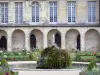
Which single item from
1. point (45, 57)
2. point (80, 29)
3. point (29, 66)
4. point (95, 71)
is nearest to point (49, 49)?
point (45, 57)

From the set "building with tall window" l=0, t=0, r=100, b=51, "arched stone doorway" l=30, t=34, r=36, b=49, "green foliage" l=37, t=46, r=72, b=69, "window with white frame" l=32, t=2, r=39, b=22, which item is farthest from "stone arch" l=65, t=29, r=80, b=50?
"green foliage" l=37, t=46, r=72, b=69

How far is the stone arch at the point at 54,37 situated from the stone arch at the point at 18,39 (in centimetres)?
295

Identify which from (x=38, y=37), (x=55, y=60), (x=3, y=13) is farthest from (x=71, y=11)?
(x=55, y=60)

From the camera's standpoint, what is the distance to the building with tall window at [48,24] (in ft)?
160

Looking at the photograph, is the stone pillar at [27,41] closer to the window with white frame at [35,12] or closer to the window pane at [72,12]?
the window with white frame at [35,12]

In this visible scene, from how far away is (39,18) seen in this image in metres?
49.8

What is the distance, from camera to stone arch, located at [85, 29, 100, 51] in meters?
48.9

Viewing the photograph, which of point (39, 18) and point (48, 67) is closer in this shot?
point (48, 67)

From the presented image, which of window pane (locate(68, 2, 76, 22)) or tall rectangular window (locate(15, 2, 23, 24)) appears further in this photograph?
tall rectangular window (locate(15, 2, 23, 24))

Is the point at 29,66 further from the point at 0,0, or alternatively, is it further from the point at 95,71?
the point at 0,0

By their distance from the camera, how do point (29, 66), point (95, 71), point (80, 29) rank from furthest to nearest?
1. point (80, 29)
2. point (29, 66)
3. point (95, 71)

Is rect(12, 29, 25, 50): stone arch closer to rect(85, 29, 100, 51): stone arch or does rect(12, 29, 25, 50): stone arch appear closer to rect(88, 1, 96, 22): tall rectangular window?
rect(85, 29, 100, 51): stone arch

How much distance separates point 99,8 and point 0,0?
37.3ft

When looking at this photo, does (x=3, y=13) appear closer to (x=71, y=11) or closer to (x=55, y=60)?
(x=71, y=11)
